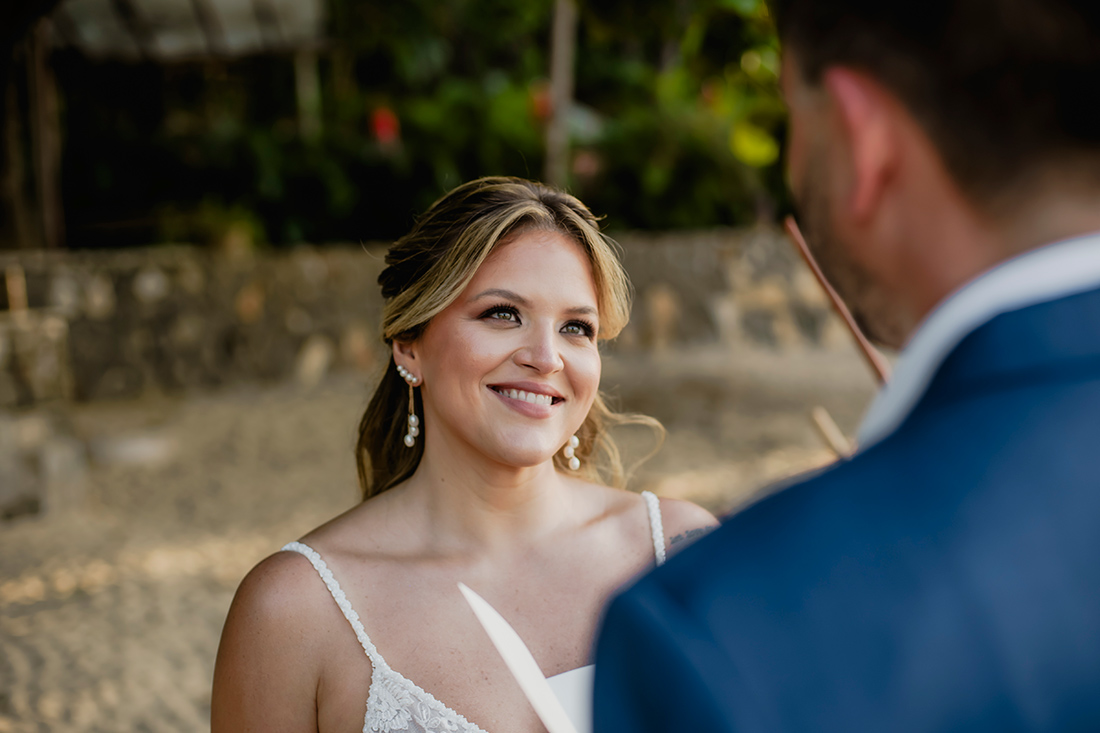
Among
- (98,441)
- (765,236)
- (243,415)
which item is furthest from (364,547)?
(765,236)

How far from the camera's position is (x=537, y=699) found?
1.52 meters

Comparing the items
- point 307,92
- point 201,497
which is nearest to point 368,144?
point 307,92

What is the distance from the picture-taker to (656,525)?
6.37 ft

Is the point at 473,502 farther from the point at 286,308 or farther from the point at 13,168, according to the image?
the point at 13,168

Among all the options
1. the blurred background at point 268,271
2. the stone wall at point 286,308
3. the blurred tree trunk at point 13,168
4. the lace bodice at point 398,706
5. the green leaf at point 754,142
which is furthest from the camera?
the stone wall at point 286,308

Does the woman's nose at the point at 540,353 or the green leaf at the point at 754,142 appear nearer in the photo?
the woman's nose at the point at 540,353

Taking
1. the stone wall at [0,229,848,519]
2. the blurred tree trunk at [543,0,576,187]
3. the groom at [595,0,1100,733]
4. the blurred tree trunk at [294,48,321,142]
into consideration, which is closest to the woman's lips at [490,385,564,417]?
the groom at [595,0,1100,733]

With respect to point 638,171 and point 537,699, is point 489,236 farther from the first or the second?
point 638,171

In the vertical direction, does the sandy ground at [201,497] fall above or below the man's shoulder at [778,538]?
below

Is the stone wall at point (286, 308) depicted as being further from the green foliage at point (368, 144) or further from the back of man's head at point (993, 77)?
the back of man's head at point (993, 77)

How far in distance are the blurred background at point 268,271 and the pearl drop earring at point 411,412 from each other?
24cm

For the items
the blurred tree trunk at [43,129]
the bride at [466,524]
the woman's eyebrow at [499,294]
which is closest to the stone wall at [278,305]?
the blurred tree trunk at [43,129]

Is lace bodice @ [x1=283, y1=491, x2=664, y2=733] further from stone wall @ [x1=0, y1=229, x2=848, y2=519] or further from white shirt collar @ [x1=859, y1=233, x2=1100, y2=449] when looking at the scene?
stone wall @ [x1=0, y1=229, x2=848, y2=519]

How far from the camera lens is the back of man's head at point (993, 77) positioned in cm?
57
